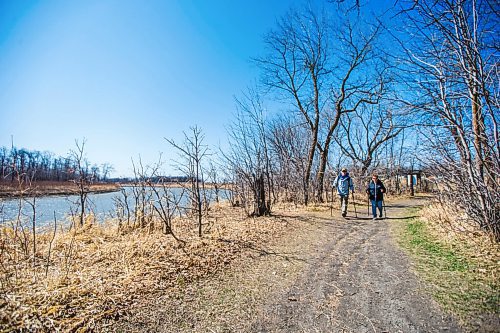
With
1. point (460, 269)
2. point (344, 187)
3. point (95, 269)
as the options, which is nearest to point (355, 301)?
point (460, 269)

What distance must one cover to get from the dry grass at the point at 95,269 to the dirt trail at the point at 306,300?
0.46 metres

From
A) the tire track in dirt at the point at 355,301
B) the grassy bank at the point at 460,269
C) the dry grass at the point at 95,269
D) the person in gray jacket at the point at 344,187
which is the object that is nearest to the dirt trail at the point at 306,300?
the tire track in dirt at the point at 355,301

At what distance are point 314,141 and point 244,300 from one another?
1319 centimetres

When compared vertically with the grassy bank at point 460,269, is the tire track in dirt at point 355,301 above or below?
below

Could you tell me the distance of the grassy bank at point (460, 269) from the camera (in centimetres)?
299

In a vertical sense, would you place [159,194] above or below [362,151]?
A: below

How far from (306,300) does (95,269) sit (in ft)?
12.0

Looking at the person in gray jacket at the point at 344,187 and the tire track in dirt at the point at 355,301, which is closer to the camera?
the tire track in dirt at the point at 355,301

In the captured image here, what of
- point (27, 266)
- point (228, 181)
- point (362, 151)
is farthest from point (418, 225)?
point (362, 151)

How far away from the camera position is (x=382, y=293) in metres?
3.63

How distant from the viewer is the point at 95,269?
429cm

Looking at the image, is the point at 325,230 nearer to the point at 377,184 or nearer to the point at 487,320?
the point at 377,184

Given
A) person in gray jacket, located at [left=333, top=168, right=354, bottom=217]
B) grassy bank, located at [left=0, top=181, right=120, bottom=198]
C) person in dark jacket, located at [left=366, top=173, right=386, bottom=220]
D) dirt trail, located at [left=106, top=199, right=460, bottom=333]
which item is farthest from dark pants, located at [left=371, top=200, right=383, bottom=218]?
grassy bank, located at [left=0, top=181, right=120, bottom=198]

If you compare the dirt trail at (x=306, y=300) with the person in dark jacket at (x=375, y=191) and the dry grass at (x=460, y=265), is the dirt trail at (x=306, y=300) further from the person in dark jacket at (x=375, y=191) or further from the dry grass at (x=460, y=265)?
the person in dark jacket at (x=375, y=191)
